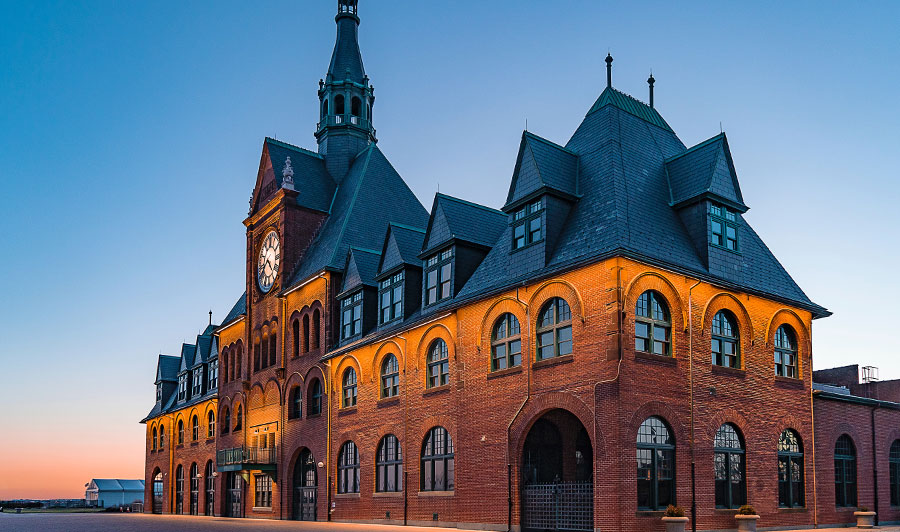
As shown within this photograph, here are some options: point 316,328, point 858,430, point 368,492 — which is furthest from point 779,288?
point 316,328

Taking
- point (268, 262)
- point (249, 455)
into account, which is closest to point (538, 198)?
point (268, 262)

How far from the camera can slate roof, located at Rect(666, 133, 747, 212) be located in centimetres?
2894

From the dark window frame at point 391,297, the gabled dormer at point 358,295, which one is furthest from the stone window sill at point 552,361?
the gabled dormer at point 358,295

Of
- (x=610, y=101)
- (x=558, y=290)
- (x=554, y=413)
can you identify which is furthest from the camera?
(x=610, y=101)

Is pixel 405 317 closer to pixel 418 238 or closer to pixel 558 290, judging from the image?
pixel 418 238

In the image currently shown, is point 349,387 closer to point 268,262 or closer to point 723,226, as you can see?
point 268,262

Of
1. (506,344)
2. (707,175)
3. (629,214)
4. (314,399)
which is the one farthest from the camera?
(314,399)

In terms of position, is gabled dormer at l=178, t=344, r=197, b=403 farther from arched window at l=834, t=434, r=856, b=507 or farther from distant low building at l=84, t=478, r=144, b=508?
distant low building at l=84, t=478, r=144, b=508

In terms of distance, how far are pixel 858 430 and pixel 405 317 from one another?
18.3 meters

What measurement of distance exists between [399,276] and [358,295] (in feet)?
11.6

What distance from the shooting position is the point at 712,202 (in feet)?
95.3

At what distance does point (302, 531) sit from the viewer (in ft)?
101

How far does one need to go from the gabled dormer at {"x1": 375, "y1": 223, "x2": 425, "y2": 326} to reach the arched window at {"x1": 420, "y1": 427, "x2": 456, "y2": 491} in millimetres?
5804

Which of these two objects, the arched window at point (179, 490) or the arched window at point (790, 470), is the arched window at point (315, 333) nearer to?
the arched window at point (790, 470)
